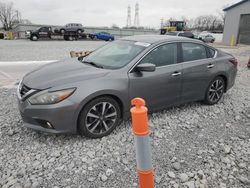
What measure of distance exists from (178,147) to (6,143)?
2.44 metres

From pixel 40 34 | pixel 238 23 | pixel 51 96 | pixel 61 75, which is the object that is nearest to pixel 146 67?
pixel 61 75

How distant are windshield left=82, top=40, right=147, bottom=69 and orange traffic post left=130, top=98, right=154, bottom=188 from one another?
6.32ft

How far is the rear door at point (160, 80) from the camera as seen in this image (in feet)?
11.4

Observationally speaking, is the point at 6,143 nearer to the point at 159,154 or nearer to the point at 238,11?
the point at 159,154

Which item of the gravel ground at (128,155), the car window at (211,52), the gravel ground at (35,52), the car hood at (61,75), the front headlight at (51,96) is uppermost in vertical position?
the car window at (211,52)

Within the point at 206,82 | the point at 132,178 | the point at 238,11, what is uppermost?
the point at 238,11

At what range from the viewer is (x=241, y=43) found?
23.2 meters

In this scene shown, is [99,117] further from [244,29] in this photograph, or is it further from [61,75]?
[244,29]

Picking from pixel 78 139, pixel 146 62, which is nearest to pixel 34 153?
pixel 78 139

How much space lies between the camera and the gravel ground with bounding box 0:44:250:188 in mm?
2523

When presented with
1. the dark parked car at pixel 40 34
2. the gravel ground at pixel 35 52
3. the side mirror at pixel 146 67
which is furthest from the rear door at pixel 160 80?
the dark parked car at pixel 40 34

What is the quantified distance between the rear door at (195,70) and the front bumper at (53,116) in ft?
6.87

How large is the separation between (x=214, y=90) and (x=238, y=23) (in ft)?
72.1

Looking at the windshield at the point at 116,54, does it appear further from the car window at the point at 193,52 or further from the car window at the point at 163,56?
the car window at the point at 193,52
